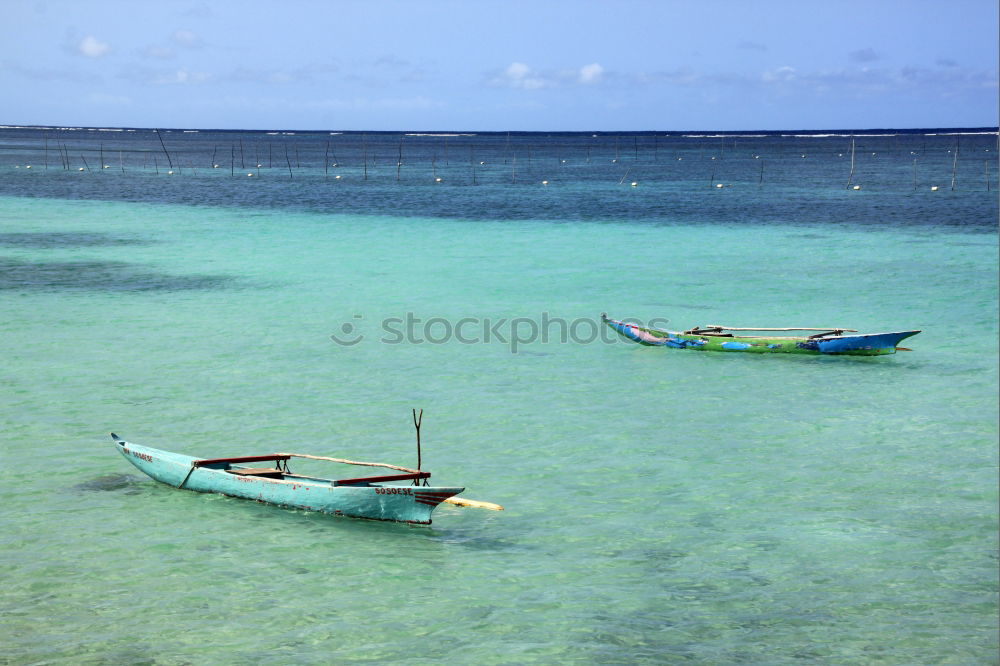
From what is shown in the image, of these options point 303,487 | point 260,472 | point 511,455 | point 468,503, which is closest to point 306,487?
point 303,487

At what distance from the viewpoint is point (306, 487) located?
1201cm

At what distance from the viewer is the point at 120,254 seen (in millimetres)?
37094

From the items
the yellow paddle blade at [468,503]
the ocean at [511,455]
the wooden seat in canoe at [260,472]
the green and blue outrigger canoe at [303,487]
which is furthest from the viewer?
the wooden seat in canoe at [260,472]

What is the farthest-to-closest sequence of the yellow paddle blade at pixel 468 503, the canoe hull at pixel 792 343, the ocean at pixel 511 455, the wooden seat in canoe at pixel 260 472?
the canoe hull at pixel 792 343 → the wooden seat in canoe at pixel 260 472 → the yellow paddle blade at pixel 468 503 → the ocean at pixel 511 455

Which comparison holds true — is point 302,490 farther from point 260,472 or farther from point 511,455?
point 511,455

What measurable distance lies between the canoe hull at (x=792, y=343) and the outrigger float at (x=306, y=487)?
1004 cm

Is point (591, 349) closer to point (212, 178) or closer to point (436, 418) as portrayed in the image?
point (436, 418)

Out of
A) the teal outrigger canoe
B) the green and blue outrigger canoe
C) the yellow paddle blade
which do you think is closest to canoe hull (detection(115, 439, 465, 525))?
the green and blue outrigger canoe

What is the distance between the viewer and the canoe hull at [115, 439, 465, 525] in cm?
1161

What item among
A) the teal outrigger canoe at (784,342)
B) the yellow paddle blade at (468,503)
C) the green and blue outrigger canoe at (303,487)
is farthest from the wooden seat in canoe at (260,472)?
the teal outrigger canoe at (784,342)

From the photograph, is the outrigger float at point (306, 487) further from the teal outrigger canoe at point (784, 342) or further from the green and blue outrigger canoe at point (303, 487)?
the teal outrigger canoe at point (784, 342)

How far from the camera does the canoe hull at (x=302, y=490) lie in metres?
11.6

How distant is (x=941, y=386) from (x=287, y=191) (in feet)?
194

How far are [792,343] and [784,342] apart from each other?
161 millimetres
